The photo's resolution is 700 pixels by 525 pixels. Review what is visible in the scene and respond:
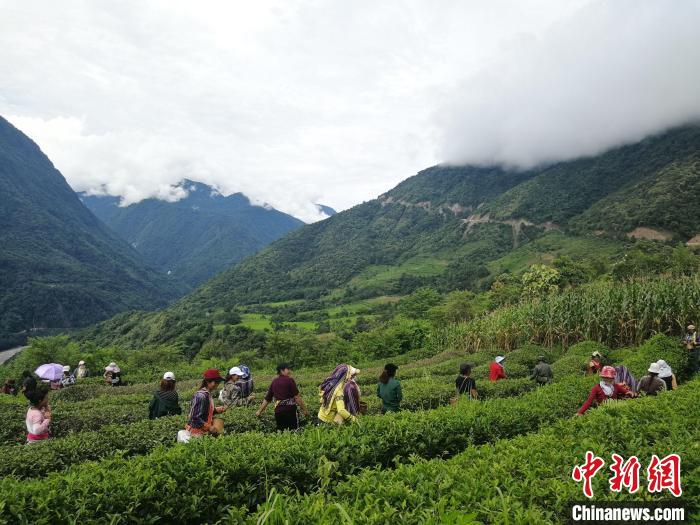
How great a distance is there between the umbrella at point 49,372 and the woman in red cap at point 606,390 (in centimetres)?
1855

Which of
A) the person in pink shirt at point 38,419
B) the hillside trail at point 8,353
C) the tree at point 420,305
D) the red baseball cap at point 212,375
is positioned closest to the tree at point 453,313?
the tree at point 420,305

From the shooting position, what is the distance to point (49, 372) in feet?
53.5

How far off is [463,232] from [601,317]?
11195 centimetres

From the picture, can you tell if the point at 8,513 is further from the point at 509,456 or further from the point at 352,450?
the point at 509,456

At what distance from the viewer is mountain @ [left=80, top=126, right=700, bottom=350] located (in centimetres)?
7967

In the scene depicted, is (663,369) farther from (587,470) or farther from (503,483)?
(503,483)

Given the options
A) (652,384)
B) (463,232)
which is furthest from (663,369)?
(463,232)

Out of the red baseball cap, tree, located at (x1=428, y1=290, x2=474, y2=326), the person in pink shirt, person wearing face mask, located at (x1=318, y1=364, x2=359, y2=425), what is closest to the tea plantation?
the person in pink shirt

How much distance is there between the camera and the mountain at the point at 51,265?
352ft

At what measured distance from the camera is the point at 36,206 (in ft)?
536

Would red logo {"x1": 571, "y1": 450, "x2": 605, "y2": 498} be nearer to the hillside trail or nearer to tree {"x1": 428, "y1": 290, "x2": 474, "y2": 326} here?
tree {"x1": 428, "y1": 290, "x2": 474, "y2": 326}

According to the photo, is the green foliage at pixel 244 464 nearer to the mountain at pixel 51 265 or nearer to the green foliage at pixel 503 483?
the green foliage at pixel 503 483

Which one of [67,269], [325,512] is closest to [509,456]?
[325,512]

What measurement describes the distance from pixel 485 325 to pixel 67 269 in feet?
493
